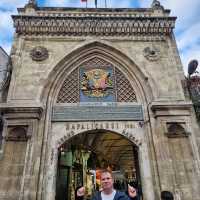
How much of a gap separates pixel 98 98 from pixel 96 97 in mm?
92

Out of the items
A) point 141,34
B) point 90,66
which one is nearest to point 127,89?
point 90,66

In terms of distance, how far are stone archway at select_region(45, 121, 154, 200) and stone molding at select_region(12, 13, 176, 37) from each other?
161 inches

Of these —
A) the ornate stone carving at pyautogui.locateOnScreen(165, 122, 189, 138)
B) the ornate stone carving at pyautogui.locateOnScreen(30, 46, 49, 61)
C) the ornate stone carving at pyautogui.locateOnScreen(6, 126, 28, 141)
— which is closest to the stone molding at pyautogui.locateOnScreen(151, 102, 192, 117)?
the ornate stone carving at pyautogui.locateOnScreen(165, 122, 189, 138)

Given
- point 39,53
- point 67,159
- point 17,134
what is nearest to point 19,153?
point 17,134

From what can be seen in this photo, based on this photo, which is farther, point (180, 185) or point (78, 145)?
point (78, 145)

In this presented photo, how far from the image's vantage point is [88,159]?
43.5 ft

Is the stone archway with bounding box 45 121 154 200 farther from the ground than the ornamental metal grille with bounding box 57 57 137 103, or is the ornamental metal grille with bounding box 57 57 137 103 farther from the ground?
the ornamental metal grille with bounding box 57 57 137 103

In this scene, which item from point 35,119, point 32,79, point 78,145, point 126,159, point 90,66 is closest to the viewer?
point 35,119

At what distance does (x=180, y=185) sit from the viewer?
707cm

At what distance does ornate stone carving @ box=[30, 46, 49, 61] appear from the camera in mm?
8964

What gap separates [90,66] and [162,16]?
4.03m

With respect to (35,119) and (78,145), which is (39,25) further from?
(78,145)

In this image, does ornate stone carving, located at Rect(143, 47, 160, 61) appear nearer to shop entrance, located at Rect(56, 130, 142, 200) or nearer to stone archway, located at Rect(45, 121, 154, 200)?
stone archway, located at Rect(45, 121, 154, 200)

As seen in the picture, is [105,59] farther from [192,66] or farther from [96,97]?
[192,66]
